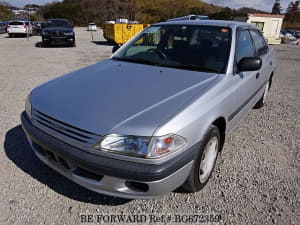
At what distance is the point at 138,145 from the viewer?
159cm

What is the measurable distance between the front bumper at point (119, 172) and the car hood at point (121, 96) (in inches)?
8.4

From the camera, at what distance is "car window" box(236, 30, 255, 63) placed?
269 centimetres

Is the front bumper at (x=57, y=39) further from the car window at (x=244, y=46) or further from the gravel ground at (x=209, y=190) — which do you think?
the car window at (x=244, y=46)

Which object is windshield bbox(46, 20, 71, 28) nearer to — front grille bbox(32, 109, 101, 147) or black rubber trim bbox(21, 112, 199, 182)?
front grille bbox(32, 109, 101, 147)

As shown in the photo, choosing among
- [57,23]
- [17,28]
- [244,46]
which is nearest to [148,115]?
[244,46]

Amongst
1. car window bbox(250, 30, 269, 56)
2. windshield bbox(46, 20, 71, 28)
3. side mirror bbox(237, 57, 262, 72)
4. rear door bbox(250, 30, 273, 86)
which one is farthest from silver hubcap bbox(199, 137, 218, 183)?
windshield bbox(46, 20, 71, 28)

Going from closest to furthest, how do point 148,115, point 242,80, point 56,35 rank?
point 148,115 < point 242,80 < point 56,35

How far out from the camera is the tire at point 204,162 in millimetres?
1940

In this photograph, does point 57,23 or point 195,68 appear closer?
point 195,68

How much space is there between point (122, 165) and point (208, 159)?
100 cm

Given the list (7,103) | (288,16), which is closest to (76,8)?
(288,16)

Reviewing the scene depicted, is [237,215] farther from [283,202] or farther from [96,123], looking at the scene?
[96,123]

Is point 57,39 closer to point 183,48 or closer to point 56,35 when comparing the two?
point 56,35

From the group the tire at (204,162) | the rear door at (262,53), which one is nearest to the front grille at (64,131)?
the tire at (204,162)
